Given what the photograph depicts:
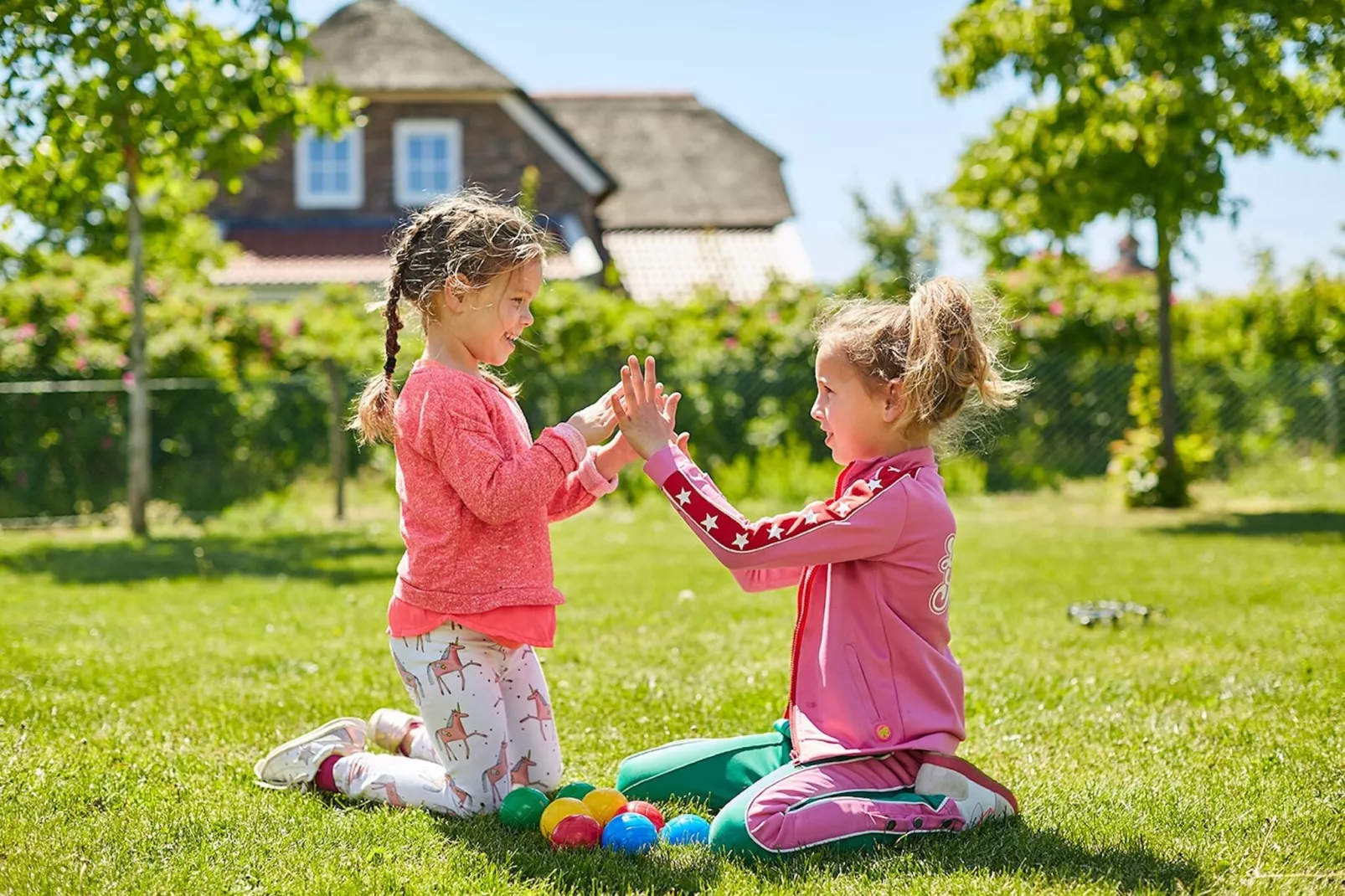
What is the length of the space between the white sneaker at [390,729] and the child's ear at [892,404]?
1.73 metres

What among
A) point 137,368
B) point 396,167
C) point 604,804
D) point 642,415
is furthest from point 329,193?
point 604,804

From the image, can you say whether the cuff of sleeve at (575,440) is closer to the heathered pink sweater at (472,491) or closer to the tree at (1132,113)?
the heathered pink sweater at (472,491)

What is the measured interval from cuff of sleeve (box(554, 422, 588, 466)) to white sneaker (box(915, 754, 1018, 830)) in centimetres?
119

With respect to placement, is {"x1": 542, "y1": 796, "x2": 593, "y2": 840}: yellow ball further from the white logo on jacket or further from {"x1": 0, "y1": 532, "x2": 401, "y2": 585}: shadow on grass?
{"x1": 0, "y1": 532, "x2": 401, "y2": 585}: shadow on grass

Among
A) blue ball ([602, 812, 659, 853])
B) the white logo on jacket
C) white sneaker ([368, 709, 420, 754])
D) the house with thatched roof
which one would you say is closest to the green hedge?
the house with thatched roof

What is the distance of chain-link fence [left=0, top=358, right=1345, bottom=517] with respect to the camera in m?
12.8

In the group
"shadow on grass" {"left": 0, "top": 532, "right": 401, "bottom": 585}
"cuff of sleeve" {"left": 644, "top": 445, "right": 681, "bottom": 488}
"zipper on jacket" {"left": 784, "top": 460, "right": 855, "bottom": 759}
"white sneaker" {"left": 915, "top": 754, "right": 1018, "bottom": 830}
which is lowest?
"shadow on grass" {"left": 0, "top": 532, "right": 401, "bottom": 585}

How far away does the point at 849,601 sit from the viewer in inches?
140

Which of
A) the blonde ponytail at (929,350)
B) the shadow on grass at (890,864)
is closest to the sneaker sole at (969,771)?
the shadow on grass at (890,864)

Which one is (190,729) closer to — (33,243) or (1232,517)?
(1232,517)

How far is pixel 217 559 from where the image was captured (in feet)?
31.8

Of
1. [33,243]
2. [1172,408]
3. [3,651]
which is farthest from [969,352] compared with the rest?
[33,243]

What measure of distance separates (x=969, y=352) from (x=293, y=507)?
1049 centimetres

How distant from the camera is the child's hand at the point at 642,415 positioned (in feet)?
11.9
